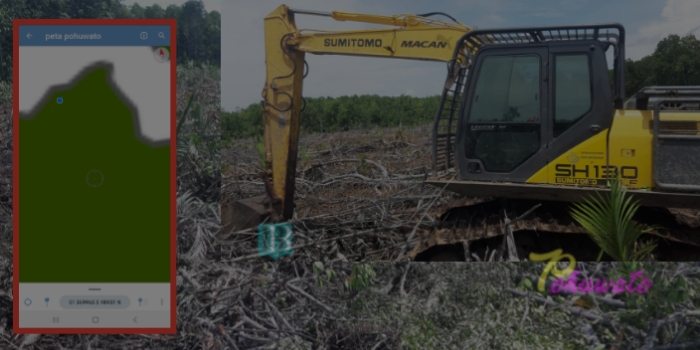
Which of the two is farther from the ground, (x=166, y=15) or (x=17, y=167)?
(x=166, y=15)

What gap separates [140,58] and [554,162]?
2.90 metres

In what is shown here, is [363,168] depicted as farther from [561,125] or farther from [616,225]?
[616,225]

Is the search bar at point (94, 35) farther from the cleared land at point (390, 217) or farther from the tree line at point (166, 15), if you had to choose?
the cleared land at point (390, 217)

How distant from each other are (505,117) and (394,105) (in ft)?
4.42

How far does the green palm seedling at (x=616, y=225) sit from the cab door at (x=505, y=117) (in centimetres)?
45

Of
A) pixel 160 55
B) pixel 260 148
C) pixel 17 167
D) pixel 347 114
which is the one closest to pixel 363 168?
pixel 347 114

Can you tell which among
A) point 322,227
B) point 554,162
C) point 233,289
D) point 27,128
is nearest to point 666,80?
point 554,162

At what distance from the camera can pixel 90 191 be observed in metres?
3.68

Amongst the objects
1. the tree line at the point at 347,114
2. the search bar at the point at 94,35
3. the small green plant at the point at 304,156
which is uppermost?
the search bar at the point at 94,35

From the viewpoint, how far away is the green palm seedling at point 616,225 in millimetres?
3555

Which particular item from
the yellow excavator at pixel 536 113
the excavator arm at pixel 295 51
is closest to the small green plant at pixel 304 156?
the excavator arm at pixel 295 51

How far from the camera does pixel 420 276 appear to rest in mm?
3879

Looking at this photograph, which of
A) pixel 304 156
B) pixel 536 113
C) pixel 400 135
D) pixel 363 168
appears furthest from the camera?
pixel 400 135

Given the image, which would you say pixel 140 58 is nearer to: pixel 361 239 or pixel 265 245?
pixel 265 245
